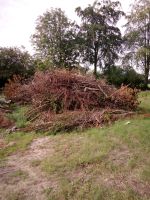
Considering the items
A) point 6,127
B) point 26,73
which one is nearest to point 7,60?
point 26,73

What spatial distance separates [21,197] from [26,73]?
45.8ft

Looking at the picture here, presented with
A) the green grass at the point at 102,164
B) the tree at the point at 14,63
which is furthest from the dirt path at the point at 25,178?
the tree at the point at 14,63

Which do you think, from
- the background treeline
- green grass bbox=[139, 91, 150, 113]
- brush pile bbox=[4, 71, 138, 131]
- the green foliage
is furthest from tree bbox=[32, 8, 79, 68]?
brush pile bbox=[4, 71, 138, 131]

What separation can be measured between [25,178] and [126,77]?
Result: 18085mm

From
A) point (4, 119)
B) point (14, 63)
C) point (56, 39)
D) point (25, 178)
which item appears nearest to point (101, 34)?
point (56, 39)

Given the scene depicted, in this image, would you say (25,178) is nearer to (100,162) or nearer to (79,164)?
(79,164)

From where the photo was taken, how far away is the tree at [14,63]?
16.1m

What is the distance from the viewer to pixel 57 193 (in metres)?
3.53

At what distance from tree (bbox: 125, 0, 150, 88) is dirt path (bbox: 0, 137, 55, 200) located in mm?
17395

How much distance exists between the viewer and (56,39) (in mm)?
22797

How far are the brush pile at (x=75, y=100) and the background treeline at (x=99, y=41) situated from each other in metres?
12.0

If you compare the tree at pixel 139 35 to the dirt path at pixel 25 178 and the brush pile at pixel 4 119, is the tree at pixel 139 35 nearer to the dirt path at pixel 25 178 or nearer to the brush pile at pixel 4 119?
the brush pile at pixel 4 119

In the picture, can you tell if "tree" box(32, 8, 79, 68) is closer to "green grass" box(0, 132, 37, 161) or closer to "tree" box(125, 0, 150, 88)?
"tree" box(125, 0, 150, 88)

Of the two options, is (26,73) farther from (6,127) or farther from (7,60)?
(6,127)
